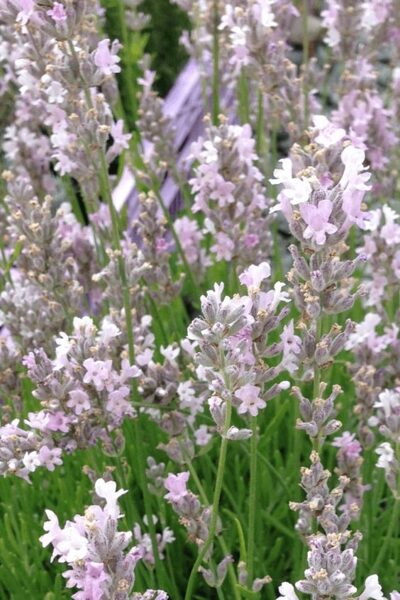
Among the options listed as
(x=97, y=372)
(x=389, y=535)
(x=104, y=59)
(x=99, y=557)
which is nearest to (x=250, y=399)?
(x=97, y=372)

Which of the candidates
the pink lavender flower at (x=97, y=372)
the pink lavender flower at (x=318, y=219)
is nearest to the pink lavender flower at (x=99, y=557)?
the pink lavender flower at (x=97, y=372)

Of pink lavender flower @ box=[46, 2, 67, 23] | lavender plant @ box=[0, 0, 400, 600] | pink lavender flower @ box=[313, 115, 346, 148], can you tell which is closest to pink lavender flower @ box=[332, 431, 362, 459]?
lavender plant @ box=[0, 0, 400, 600]

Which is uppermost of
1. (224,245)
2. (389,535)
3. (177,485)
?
(224,245)

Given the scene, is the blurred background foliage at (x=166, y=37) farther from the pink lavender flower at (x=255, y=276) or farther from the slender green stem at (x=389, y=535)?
the pink lavender flower at (x=255, y=276)

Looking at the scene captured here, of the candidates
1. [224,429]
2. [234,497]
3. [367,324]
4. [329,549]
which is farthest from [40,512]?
[329,549]

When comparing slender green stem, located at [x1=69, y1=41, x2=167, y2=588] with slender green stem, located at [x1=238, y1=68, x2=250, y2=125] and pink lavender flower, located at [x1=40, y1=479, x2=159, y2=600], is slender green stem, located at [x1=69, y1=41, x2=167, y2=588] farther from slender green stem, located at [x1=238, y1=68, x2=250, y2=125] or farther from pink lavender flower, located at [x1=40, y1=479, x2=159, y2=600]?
slender green stem, located at [x1=238, y1=68, x2=250, y2=125]

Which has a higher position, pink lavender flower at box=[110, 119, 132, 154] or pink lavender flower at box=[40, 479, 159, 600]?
pink lavender flower at box=[110, 119, 132, 154]

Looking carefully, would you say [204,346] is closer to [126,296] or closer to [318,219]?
[318,219]
